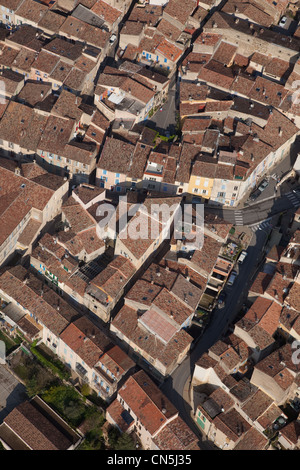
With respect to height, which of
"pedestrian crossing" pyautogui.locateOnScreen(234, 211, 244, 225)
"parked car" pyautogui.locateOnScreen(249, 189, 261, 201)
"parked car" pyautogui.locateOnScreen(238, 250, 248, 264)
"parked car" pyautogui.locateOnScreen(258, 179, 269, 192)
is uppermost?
"parked car" pyautogui.locateOnScreen(258, 179, 269, 192)

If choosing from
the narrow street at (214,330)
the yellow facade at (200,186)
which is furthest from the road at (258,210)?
the narrow street at (214,330)

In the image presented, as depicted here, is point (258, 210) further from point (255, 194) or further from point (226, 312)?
point (226, 312)

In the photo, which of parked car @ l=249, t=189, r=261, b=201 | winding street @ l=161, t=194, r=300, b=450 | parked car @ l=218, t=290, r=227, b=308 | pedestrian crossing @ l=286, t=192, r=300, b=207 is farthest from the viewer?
pedestrian crossing @ l=286, t=192, r=300, b=207

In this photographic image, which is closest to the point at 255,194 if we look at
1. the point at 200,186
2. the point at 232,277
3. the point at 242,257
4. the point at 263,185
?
the point at 263,185

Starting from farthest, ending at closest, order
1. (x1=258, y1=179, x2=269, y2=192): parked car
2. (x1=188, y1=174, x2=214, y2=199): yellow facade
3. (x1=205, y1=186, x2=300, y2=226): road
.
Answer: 1. (x1=258, y1=179, x2=269, y2=192): parked car
2. (x1=205, y1=186, x2=300, y2=226): road
3. (x1=188, y1=174, x2=214, y2=199): yellow facade

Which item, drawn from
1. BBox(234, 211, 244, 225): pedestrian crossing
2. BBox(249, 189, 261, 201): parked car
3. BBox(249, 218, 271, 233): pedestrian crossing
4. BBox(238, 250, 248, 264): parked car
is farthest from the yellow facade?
BBox(238, 250, 248, 264): parked car

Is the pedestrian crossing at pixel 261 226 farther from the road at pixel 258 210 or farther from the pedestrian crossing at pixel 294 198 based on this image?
the pedestrian crossing at pixel 294 198

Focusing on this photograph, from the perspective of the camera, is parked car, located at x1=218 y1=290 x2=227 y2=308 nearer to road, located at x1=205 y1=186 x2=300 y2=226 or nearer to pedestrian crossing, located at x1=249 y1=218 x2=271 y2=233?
pedestrian crossing, located at x1=249 y1=218 x2=271 y2=233
